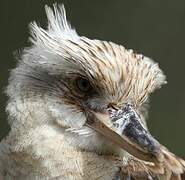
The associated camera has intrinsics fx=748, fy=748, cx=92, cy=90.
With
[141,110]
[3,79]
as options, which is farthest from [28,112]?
[3,79]

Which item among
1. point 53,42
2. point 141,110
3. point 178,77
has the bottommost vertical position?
point 178,77

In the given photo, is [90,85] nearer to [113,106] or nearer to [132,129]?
[113,106]

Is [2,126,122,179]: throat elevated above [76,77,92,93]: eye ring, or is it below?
below

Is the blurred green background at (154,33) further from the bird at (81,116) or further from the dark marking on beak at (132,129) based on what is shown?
the dark marking on beak at (132,129)

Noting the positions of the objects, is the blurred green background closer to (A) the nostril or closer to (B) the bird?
(B) the bird

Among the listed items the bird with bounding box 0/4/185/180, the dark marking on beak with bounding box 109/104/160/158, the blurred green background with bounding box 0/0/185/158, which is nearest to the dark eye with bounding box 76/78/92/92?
the bird with bounding box 0/4/185/180

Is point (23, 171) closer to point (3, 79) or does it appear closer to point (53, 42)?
point (53, 42)

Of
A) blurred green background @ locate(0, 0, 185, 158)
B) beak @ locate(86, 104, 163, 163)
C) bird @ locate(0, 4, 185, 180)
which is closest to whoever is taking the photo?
beak @ locate(86, 104, 163, 163)
